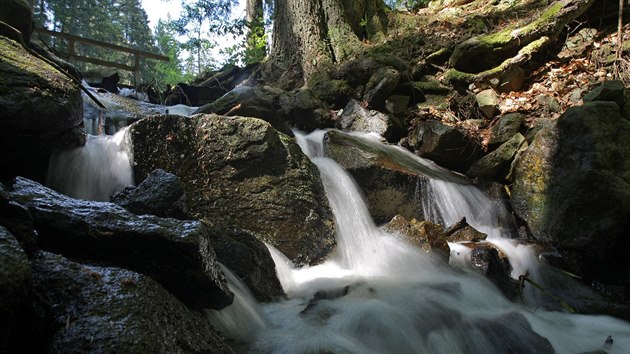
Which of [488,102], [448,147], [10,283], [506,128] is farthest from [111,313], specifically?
[488,102]

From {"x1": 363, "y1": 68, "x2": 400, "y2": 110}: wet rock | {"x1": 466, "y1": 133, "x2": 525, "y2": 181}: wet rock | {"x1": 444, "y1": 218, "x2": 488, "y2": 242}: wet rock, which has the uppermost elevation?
{"x1": 363, "y1": 68, "x2": 400, "y2": 110}: wet rock

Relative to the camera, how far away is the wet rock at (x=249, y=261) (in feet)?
11.4

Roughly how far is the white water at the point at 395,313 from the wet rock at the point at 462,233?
390 millimetres

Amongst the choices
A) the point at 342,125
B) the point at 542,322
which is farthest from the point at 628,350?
the point at 342,125

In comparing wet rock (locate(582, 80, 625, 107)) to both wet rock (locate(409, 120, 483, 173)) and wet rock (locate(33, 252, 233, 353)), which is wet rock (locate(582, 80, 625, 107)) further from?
wet rock (locate(33, 252, 233, 353))

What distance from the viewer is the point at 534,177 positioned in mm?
5367

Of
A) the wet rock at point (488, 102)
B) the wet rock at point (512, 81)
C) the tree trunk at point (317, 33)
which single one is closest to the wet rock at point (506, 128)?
the wet rock at point (488, 102)

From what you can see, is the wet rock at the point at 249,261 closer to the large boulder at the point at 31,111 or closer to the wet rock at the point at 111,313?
the wet rock at the point at 111,313

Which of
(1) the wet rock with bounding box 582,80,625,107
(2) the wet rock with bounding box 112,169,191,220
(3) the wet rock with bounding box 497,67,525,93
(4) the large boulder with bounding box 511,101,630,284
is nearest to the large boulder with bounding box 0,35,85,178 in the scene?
(2) the wet rock with bounding box 112,169,191,220

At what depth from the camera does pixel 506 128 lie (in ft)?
21.3

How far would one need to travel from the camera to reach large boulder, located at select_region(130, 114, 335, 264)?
4562 millimetres

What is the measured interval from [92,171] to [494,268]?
5132 millimetres

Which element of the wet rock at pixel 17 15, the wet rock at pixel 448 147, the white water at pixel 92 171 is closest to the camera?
the white water at pixel 92 171

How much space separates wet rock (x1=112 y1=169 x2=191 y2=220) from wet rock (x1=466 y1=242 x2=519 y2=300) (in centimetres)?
346
